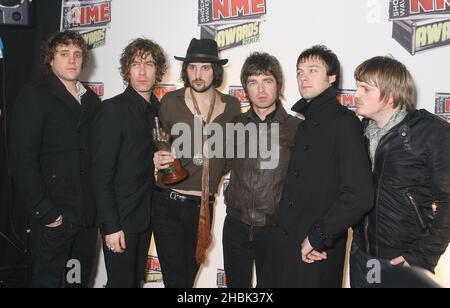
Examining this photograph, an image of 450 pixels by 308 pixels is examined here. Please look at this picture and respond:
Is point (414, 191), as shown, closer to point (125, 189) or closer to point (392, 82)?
point (392, 82)

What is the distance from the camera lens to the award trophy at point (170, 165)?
2471mm

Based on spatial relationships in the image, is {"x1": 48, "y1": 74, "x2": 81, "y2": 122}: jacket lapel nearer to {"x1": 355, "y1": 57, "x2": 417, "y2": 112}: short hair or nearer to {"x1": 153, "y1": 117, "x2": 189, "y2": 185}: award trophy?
{"x1": 153, "y1": 117, "x2": 189, "y2": 185}: award trophy

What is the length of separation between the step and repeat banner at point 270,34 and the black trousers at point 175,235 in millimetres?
682

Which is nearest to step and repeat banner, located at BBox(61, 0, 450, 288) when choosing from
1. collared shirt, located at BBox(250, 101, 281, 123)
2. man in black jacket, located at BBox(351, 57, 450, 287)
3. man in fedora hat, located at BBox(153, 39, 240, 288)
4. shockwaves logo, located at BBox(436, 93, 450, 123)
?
shockwaves logo, located at BBox(436, 93, 450, 123)

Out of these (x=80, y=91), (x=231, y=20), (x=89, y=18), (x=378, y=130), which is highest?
(x=89, y=18)

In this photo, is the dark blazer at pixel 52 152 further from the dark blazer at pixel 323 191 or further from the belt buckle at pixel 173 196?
the dark blazer at pixel 323 191

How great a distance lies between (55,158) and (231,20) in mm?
1664

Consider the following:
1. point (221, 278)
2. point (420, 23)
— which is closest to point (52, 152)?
point (221, 278)

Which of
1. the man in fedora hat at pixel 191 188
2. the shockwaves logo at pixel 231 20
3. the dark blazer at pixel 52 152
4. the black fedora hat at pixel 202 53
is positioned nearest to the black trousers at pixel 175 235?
the man in fedora hat at pixel 191 188

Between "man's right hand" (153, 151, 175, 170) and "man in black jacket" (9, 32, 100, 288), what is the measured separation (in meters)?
0.49

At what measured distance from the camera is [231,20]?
333 centimetres

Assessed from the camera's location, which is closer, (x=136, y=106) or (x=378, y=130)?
(x=378, y=130)

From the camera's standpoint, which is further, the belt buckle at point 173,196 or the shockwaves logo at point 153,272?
the shockwaves logo at point 153,272

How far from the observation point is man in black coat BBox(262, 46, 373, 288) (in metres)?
1.97
